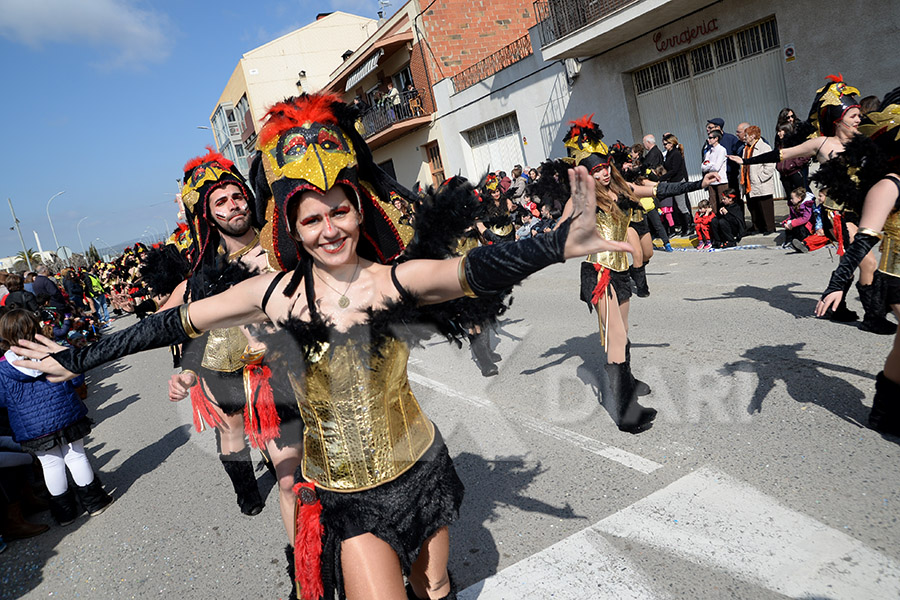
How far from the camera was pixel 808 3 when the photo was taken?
11.2 metres

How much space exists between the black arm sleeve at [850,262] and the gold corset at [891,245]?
1.12ft

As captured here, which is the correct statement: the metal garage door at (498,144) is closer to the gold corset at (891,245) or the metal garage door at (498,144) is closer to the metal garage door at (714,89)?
the metal garage door at (714,89)

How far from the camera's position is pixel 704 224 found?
11312mm

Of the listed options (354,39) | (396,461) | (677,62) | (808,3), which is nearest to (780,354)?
(396,461)

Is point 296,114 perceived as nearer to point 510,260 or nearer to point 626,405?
point 510,260

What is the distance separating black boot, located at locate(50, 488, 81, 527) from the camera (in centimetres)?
521

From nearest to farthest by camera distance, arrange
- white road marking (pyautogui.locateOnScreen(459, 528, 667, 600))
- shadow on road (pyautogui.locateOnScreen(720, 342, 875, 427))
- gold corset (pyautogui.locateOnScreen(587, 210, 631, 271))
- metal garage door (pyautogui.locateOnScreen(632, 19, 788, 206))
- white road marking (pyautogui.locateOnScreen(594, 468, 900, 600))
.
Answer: white road marking (pyautogui.locateOnScreen(594, 468, 900, 600)) → white road marking (pyautogui.locateOnScreen(459, 528, 667, 600)) → shadow on road (pyautogui.locateOnScreen(720, 342, 875, 427)) → gold corset (pyautogui.locateOnScreen(587, 210, 631, 271)) → metal garage door (pyautogui.locateOnScreen(632, 19, 788, 206))

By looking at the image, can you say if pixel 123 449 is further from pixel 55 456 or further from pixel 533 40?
pixel 533 40

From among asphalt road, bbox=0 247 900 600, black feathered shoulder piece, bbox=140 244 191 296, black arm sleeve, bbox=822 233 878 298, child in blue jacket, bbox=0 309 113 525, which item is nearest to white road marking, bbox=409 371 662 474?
asphalt road, bbox=0 247 900 600

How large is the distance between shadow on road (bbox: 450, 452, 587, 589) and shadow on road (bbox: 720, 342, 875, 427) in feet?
5.63

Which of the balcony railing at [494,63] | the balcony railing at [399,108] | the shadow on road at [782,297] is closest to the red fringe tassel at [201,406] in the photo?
the shadow on road at [782,297]

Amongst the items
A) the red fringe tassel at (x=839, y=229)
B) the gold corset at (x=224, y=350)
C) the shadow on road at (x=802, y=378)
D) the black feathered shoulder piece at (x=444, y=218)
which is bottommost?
the shadow on road at (x=802, y=378)

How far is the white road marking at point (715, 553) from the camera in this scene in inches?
109

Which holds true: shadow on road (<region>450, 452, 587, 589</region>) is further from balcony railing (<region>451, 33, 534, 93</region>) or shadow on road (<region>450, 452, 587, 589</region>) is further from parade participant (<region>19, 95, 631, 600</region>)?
balcony railing (<region>451, 33, 534, 93</region>)
